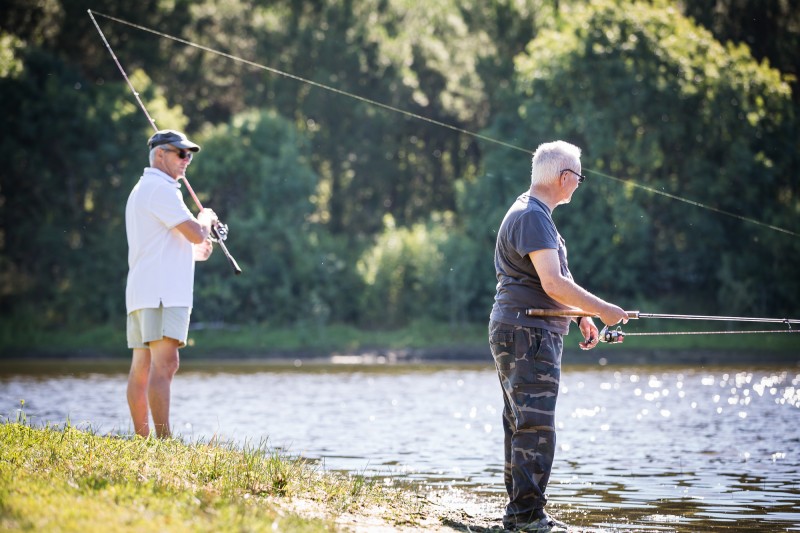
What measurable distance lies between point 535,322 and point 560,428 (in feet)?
26.3

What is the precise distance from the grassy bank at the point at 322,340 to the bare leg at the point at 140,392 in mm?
28979

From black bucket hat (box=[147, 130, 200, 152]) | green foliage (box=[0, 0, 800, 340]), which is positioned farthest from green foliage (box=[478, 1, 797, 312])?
black bucket hat (box=[147, 130, 200, 152])

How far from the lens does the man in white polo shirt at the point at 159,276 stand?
8.88 m

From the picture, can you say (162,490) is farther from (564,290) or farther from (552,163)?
(552,163)

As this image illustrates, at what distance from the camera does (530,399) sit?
292 inches

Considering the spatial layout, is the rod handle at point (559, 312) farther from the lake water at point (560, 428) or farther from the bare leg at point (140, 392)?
the bare leg at point (140, 392)

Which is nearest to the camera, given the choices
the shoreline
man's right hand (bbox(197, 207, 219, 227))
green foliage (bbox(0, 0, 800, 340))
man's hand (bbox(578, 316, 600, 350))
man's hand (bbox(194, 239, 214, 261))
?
man's hand (bbox(578, 316, 600, 350))

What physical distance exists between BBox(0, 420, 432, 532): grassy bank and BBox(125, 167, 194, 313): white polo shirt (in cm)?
103

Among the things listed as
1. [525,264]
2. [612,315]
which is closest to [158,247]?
[525,264]

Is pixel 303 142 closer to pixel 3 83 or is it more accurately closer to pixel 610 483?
pixel 3 83

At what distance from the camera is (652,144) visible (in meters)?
40.4

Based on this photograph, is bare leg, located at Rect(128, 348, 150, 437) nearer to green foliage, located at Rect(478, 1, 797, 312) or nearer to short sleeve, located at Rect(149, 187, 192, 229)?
short sleeve, located at Rect(149, 187, 192, 229)

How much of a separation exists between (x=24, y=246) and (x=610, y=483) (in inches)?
1512

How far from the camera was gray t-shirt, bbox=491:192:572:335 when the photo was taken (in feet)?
24.2
